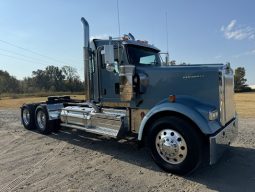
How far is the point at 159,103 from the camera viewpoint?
594 cm

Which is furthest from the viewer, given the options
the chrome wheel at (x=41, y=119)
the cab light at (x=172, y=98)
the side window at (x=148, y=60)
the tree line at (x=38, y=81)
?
the tree line at (x=38, y=81)

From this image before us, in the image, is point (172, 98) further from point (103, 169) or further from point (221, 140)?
point (103, 169)

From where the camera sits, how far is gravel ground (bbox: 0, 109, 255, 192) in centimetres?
493

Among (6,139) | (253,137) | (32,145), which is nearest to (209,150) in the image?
(253,137)

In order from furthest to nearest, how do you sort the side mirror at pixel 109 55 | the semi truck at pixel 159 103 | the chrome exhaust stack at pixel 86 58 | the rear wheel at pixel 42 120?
the rear wheel at pixel 42 120
the chrome exhaust stack at pixel 86 58
the side mirror at pixel 109 55
the semi truck at pixel 159 103

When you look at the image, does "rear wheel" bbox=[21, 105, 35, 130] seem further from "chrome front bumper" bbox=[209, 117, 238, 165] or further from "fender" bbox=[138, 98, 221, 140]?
"chrome front bumper" bbox=[209, 117, 238, 165]

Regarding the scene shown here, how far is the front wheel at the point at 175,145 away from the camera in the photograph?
5.16 m

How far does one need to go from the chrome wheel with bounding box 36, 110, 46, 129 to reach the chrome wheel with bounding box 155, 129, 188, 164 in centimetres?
540

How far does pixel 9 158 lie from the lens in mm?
6820

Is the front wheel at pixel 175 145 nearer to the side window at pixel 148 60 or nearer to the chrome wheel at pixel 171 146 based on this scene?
the chrome wheel at pixel 171 146

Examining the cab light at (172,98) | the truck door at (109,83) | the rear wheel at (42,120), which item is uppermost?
the truck door at (109,83)

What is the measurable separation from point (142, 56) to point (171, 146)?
2570mm

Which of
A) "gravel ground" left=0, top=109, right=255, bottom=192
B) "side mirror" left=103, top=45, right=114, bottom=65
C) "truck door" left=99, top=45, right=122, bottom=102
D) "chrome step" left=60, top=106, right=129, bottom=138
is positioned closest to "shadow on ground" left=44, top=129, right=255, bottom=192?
"gravel ground" left=0, top=109, right=255, bottom=192

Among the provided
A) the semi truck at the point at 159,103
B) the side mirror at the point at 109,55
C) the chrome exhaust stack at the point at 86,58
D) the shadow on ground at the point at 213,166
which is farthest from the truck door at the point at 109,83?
the shadow on ground at the point at 213,166
